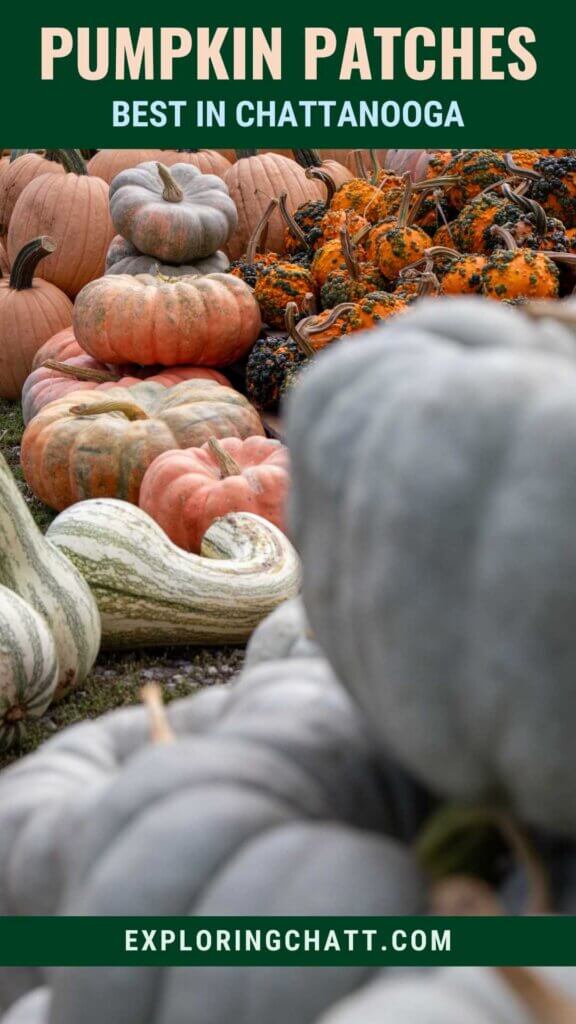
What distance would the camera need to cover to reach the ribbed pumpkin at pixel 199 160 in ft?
18.8

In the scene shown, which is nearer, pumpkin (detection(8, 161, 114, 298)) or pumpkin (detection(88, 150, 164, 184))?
pumpkin (detection(8, 161, 114, 298))

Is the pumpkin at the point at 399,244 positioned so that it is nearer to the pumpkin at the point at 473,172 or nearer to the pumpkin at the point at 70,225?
the pumpkin at the point at 473,172

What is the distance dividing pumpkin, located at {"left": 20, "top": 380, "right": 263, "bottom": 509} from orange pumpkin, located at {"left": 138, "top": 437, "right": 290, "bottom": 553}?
0.15m

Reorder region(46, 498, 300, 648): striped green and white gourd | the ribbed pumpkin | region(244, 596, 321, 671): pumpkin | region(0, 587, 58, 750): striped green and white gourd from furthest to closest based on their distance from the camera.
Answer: the ribbed pumpkin < region(46, 498, 300, 648): striped green and white gourd < region(0, 587, 58, 750): striped green and white gourd < region(244, 596, 321, 671): pumpkin

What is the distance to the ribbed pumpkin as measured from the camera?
5.72m

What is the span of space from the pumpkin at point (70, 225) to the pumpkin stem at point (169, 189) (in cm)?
70

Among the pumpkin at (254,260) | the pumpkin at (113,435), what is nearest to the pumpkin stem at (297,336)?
the pumpkin at (113,435)

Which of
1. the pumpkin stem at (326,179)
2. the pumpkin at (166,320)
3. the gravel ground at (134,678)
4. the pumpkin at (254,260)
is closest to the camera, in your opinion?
the gravel ground at (134,678)

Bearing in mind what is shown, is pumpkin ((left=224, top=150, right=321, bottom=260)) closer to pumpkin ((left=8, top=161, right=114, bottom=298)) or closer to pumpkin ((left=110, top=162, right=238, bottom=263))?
pumpkin ((left=110, top=162, right=238, bottom=263))

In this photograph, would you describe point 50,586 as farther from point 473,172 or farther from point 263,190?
point 263,190

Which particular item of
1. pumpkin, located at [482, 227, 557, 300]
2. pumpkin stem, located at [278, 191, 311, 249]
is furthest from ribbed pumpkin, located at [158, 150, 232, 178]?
pumpkin, located at [482, 227, 557, 300]

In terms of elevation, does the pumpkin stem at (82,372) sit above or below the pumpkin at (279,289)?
below

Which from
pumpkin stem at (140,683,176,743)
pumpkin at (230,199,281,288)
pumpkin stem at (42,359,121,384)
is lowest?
pumpkin stem at (42,359,121,384)

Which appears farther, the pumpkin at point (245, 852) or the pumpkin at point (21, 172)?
the pumpkin at point (21, 172)
